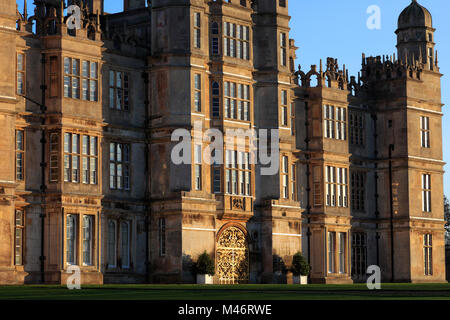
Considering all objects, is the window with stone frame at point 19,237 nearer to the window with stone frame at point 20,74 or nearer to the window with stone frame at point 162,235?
the window with stone frame at point 20,74

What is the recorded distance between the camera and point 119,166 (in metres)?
56.8

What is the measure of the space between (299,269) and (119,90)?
1327 centimetres

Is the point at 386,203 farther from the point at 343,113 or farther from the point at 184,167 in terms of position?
the point at 184,167

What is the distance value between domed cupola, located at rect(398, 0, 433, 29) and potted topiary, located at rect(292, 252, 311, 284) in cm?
1903

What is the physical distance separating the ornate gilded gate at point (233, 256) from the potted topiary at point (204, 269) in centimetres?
281

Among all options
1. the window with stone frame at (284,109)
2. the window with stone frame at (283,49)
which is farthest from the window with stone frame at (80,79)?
the window with stone frame at (283,49)

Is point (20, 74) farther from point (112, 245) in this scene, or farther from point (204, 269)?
point (204, 269)

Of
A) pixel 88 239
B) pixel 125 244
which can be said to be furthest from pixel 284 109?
pixel 88 239

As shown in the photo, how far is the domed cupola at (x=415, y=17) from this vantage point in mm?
72312

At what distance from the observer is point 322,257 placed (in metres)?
65.9

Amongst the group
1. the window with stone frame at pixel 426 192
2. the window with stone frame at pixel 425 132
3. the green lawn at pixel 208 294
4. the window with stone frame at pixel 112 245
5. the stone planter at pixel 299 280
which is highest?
the window with stone frame at pixel 425 132

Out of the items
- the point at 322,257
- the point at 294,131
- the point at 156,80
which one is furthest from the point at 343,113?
the point at 156,80

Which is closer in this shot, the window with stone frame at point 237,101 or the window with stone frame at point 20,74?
the window with stone frame at point 20,74

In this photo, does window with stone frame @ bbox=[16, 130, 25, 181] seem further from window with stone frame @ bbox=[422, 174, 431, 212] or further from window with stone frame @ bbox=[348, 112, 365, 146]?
window with stone frame @ bbox=[422, 174, 431, 212]
